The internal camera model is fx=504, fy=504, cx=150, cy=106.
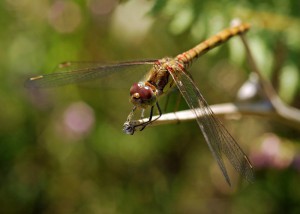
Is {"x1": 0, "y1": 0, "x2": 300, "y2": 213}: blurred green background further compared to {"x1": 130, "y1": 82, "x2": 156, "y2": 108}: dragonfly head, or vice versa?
{"x1": 0, "y1": 0, "x2": 300, "y2": 213}: blurred green background

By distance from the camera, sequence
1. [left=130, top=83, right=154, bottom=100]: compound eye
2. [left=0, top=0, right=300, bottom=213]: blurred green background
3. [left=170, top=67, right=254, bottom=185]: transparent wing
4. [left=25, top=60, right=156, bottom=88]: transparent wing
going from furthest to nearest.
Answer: [left=0, top=0, right=300, bottom=213]: blurred green background < [left=25, top=60, right=156, bottom=88]: transparent wing < [left=130, top=83, right=154, bottom=100]: compound eye < [left=170, top=67, right=254, bottom=185]: transparent wing

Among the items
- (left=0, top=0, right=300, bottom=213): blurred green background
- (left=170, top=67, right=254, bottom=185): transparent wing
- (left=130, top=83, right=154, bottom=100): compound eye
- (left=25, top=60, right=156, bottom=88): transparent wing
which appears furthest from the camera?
(left=0, top=0, right=300, bottom=213): blurred green background

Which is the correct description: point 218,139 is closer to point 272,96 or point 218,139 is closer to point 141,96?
point 141,96

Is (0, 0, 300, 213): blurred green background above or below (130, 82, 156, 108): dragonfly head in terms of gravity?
below

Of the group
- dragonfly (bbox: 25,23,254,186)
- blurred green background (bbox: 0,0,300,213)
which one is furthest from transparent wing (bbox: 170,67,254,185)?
blurred green background (bbox: 0,0,300,213)

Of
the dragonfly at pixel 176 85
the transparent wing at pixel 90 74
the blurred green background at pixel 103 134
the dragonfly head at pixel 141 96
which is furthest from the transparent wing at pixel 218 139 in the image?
the blurred green background at pixel 103 134

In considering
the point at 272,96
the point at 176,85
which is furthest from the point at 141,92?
the point at 272,96

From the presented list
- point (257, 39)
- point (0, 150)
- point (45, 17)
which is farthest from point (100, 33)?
point (257, 39)

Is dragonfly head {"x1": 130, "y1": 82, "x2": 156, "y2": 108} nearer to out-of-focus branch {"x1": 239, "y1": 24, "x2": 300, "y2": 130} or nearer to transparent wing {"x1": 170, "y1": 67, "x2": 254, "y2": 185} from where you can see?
transparent wing {"x1": 170, "y1": 67, "x2": 254, "y2": 185}
